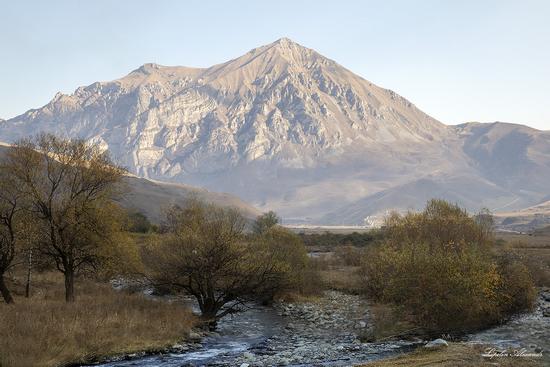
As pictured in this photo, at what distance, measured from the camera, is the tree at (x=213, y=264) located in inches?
1474

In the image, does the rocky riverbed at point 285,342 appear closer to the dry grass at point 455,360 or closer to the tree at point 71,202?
the dry grass at point 455,360

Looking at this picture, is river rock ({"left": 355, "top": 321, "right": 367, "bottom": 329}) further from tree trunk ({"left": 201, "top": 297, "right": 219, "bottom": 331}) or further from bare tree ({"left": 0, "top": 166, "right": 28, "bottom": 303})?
bare tree ({"left": 0, "top": 166, "right": 28, "bottom": 303})

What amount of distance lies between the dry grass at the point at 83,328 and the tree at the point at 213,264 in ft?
6.89

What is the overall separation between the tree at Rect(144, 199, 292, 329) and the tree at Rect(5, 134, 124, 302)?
14.1 feet

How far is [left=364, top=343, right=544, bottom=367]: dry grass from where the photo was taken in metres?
21.6

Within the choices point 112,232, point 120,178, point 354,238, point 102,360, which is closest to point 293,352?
point 102,360

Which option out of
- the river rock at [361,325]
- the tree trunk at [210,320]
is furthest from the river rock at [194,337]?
the river rock at [361,325]

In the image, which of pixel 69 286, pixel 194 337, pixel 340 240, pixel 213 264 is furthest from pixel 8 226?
pixel 340 240

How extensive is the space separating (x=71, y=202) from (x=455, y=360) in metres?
28.8

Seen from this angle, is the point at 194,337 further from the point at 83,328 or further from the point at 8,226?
the point at 8,226

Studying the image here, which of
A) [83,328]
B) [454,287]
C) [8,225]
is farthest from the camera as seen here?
[8,225]

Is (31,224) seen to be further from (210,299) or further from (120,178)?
(210,299)

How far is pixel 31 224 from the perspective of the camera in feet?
124

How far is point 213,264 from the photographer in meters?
37.6
